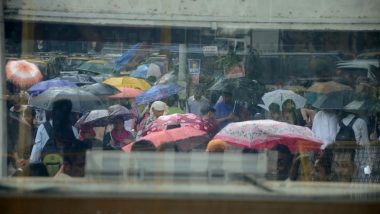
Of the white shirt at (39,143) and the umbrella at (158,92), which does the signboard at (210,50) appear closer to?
the umbrella at (158,92)

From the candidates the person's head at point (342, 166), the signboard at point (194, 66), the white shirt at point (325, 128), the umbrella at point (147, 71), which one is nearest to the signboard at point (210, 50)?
the signboard at point (194, 66)

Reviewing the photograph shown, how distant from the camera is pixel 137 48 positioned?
169 centimetres

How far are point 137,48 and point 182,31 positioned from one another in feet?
0.45

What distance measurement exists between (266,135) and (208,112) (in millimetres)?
180

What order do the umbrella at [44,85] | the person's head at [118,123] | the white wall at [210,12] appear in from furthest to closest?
the person's head at [118,123] → the umbrella at [44,85] → the white wall at [210,12]

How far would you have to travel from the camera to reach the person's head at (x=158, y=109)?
1.84m

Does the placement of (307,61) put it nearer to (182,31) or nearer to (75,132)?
(182,31)

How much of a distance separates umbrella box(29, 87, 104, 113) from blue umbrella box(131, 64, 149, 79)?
14 centimetres

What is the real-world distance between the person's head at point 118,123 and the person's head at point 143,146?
9 cm

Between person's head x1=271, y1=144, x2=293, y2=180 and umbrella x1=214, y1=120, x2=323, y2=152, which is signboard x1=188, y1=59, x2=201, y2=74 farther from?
person's head x1=271, y1=144, x2=293, y2=180

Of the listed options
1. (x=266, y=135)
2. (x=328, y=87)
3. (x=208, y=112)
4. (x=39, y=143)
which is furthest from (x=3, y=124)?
(x=328, y=87)

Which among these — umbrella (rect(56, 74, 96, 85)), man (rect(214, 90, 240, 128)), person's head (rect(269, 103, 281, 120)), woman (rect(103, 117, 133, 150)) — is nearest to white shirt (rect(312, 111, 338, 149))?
person's head (rect(269, 103, 281, 120))

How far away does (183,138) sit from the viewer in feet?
5.69

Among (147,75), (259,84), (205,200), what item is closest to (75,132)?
(147,75)
